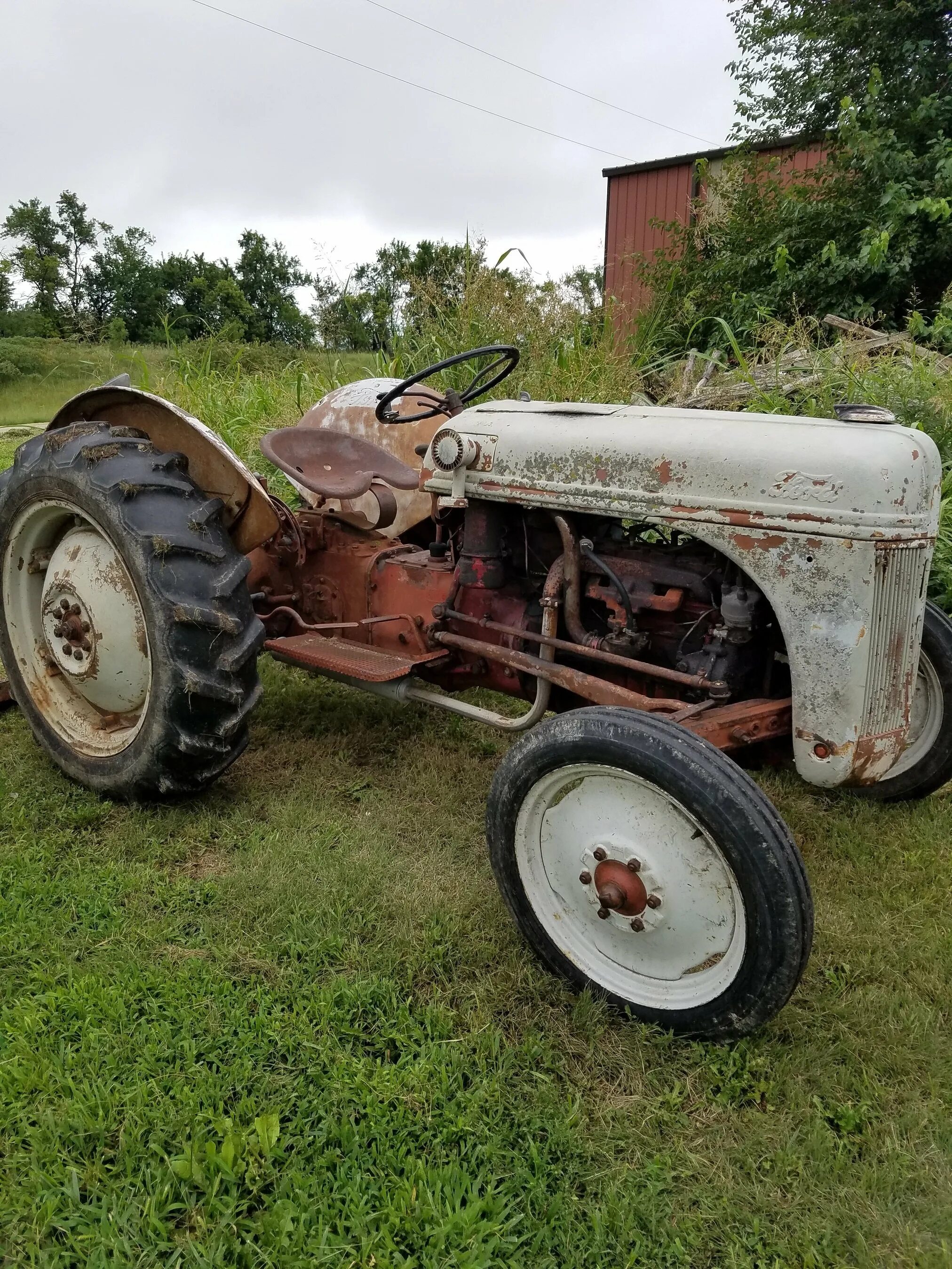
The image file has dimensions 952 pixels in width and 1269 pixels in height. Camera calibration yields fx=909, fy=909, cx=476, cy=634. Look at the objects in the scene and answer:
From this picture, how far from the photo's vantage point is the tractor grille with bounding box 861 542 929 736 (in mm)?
1938

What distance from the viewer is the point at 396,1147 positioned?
1.62 m

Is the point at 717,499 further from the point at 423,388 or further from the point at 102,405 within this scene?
the point at 102,405

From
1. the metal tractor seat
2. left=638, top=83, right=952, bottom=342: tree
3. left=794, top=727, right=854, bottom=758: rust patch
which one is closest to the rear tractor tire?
the metal tractor seat

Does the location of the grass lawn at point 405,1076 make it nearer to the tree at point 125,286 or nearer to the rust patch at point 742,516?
the rust patch at point 742,516

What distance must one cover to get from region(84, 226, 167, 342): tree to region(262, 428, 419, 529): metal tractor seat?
20.5m

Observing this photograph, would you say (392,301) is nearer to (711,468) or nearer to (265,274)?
(711,468)

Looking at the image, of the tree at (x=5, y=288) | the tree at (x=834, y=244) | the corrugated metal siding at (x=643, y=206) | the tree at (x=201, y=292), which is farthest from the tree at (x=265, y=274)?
the tree at (x=834, y=244)

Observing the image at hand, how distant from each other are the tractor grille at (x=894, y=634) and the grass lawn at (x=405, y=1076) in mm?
603

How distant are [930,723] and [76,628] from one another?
2.62 meters

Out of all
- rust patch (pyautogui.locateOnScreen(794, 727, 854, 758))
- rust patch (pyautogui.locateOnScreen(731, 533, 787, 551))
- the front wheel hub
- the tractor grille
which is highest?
rust patch (pyautogui.locateOnScreen(731, 533, 787, 551))

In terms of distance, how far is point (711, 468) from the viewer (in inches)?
81.5

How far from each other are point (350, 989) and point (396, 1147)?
1.36ft

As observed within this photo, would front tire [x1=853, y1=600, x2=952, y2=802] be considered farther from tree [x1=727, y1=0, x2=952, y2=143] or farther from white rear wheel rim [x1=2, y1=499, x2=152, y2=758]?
tree [x1=727, y1=0, x2=952, y2=143]

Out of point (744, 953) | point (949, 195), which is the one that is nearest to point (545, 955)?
point (744, 953)
